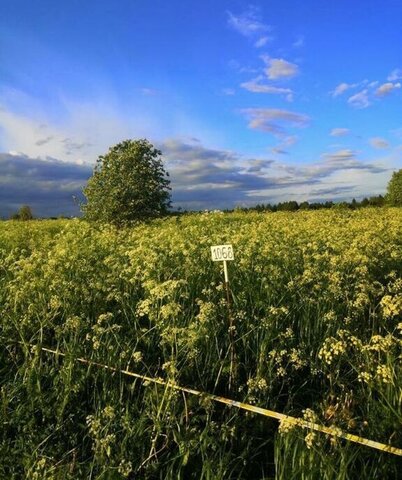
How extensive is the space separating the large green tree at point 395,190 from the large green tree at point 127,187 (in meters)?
40.9

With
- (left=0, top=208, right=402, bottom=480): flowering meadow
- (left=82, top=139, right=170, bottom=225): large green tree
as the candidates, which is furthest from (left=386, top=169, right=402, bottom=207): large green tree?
(left=0, top=208, right=402, bottom=480): flowering meadow

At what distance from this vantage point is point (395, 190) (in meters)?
60.4

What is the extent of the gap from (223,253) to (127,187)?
20.0 m

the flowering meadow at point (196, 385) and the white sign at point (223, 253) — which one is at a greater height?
the white sign at point (223, 253)

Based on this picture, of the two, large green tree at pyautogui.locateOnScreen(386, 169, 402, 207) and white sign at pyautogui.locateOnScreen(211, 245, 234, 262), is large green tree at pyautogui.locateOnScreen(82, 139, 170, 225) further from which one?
large green tree at pyautogui.locateOnScreen(386, 169, 402, 207)

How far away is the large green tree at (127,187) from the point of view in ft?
82.1

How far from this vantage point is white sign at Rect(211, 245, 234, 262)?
5.36m

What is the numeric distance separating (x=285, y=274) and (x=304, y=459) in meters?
3.63

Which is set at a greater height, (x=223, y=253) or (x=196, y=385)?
(x=223, y=253)

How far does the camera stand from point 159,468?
12.5 ft

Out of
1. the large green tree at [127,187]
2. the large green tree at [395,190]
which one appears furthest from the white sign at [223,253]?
the large green tree at [395,190]

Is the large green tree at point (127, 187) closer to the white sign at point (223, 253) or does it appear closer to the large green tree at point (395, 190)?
the white sign at point (223, 253)

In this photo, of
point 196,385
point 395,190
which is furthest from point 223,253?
point 395,190

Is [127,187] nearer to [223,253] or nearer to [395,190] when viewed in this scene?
[223,253]
